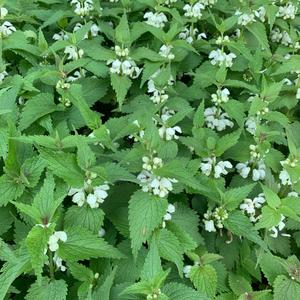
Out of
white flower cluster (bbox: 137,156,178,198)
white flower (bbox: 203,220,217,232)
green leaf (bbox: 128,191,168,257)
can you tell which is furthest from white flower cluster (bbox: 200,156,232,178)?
green leaf (bbox: 128,191,168,257)

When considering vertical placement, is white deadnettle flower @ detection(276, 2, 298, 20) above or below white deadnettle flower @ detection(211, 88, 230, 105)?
above

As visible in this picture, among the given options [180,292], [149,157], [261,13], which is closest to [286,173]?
[149,157]

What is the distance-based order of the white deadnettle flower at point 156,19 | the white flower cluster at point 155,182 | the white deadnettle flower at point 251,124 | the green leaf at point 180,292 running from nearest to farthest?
the green leaf at point 180,292
the white flower cluster at point 155,182
the white deadnettle flower at point 251,124
the white deadnettle flower at point 156,19

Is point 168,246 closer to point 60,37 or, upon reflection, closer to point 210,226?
point 210,226

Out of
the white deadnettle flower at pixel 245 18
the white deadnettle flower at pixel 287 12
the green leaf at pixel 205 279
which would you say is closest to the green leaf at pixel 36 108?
the green leaf at pixel 205 279

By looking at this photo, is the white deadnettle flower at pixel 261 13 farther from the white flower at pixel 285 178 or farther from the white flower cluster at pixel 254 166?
the white flower at pixel 285 178

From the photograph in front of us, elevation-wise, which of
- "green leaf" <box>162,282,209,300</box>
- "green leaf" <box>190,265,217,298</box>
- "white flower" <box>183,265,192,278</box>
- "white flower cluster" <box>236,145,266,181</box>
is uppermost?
"white flower cluster" <box>236,145,266,181</box>

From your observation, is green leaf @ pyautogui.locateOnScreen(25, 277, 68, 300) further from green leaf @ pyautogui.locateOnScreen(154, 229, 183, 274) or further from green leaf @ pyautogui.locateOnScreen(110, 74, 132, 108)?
green leaf @ pyautogui.locateOnScreen(110, 74, 132, 108)
